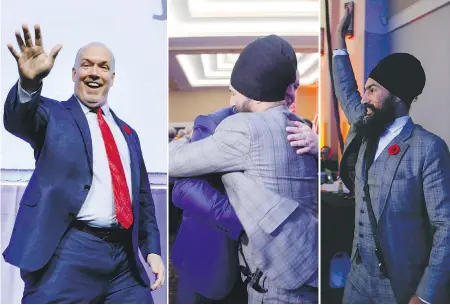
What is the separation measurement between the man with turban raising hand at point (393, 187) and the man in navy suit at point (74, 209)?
1.29 m

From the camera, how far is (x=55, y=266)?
2.69m

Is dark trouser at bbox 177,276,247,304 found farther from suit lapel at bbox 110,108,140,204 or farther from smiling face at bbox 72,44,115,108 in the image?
smiling face at bbox 72,44,115,108

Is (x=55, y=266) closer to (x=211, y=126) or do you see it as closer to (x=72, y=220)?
(x=72, y=220)

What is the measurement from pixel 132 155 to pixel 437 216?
1749 mm

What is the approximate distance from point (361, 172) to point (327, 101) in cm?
45

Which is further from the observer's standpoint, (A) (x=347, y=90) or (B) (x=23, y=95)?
(A) (x=347, y=90)

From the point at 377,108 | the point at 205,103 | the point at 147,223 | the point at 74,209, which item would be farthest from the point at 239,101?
the point at 74,209

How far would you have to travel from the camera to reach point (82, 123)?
2738mm

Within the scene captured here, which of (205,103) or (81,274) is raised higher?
(205,103)

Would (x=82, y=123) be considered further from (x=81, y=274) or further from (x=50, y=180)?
(x=81, y=274)

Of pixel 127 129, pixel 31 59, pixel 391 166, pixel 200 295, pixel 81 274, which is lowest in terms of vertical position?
pixel 200 295

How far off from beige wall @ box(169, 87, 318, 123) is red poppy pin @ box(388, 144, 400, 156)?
18.3 inches

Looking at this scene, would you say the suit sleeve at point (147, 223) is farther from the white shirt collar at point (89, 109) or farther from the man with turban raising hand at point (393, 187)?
the man with turban raising hand at point (393, 187)

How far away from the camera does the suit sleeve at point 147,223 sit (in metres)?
2.89
